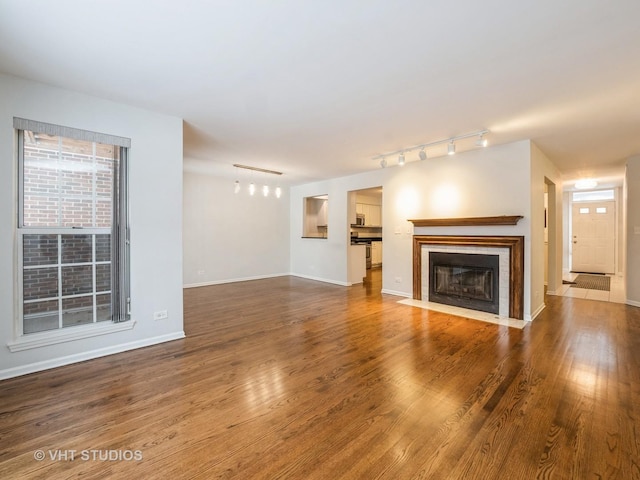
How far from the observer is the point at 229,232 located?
24.1ft

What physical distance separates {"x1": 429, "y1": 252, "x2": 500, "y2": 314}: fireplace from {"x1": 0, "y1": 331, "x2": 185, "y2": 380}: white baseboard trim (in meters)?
4.04

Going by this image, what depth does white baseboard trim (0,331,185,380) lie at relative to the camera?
8.29 feet

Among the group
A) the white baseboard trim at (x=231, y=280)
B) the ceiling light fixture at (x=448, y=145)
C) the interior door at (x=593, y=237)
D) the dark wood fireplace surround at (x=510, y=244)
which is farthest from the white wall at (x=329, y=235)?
the interior door at (x=593, y=237)

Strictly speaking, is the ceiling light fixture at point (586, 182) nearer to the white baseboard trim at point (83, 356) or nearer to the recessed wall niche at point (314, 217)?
the recessed wall niche at point (314, 217)

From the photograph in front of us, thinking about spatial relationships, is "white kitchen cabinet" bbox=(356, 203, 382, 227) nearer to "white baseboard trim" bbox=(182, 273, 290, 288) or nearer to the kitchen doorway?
the kitchen doorway

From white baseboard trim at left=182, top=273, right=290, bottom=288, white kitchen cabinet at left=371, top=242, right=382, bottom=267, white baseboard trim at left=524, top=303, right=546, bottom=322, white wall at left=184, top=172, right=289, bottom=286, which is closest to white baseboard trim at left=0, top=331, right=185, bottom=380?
white baseboard trim at left=182, top=273, right=290, bottom=288

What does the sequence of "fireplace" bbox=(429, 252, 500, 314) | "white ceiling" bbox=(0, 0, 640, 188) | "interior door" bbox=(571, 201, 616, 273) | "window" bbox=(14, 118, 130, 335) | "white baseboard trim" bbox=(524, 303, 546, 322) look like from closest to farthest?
"white ceiling" bbox=(0, 0, 640, 188)
"window" bbox=(14, 118, 130, 335)
"white baseboard trim" bbox=(524, 303, 546, 322)
"fireplace" bbox=(429, 252, 500, 314)
"interior door" bbox=(571, 201, 616, 273)

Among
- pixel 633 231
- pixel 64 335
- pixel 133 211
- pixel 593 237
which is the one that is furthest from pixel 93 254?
pixel 593 237

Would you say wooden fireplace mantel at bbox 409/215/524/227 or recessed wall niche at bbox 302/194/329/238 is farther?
recessed wall niche at bbox 302/194/329/238

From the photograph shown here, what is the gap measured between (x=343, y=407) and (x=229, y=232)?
599 cm

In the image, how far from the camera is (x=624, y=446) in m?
1.69

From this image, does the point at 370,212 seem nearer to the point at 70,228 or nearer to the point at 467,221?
the point at 467,221

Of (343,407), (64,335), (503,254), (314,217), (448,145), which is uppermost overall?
(448,145)

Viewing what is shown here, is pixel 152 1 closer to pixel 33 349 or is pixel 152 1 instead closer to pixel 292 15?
pixel 292 15
